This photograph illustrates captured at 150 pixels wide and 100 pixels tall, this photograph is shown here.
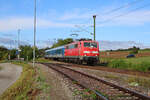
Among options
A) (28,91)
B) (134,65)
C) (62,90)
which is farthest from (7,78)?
(62,90)

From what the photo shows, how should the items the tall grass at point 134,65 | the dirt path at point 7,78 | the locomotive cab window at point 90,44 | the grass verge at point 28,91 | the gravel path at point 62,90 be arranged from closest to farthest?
1. the gravel path at point 62,90
2. the grass verge at point 28,91
3. the dirt path at point 7,78
4. the tall grass at point 134,65
5. the locomotive cab window at point 90,44

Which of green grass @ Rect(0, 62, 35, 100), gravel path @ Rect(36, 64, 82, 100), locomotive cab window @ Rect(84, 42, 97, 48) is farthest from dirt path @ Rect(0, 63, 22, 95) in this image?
locomotive cab window @ Rect(84, 42, 97, 48)

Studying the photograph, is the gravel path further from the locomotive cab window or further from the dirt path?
the locomotive cab window

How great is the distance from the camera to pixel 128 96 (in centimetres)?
713

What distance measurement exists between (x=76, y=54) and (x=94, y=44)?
10.0 feet

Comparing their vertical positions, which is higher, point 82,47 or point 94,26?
point 94,26

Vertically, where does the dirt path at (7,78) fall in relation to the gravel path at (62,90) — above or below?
below

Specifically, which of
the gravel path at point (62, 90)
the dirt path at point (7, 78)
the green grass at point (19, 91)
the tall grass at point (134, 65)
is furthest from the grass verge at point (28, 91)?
the tall grass at point (134, 65)

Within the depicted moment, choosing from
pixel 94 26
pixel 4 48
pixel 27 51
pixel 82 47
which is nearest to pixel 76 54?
pixel 82 47

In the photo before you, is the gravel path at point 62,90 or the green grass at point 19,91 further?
the green grass at point 19,91

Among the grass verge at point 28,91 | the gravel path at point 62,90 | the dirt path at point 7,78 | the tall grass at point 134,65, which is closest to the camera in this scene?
the gravel path at point 62,90

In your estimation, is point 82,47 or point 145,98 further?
point 82,47

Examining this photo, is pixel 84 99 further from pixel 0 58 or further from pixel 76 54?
pixel 0 58

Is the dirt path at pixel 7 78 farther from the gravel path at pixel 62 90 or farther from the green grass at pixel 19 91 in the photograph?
the gravel path at pixel 62 90
